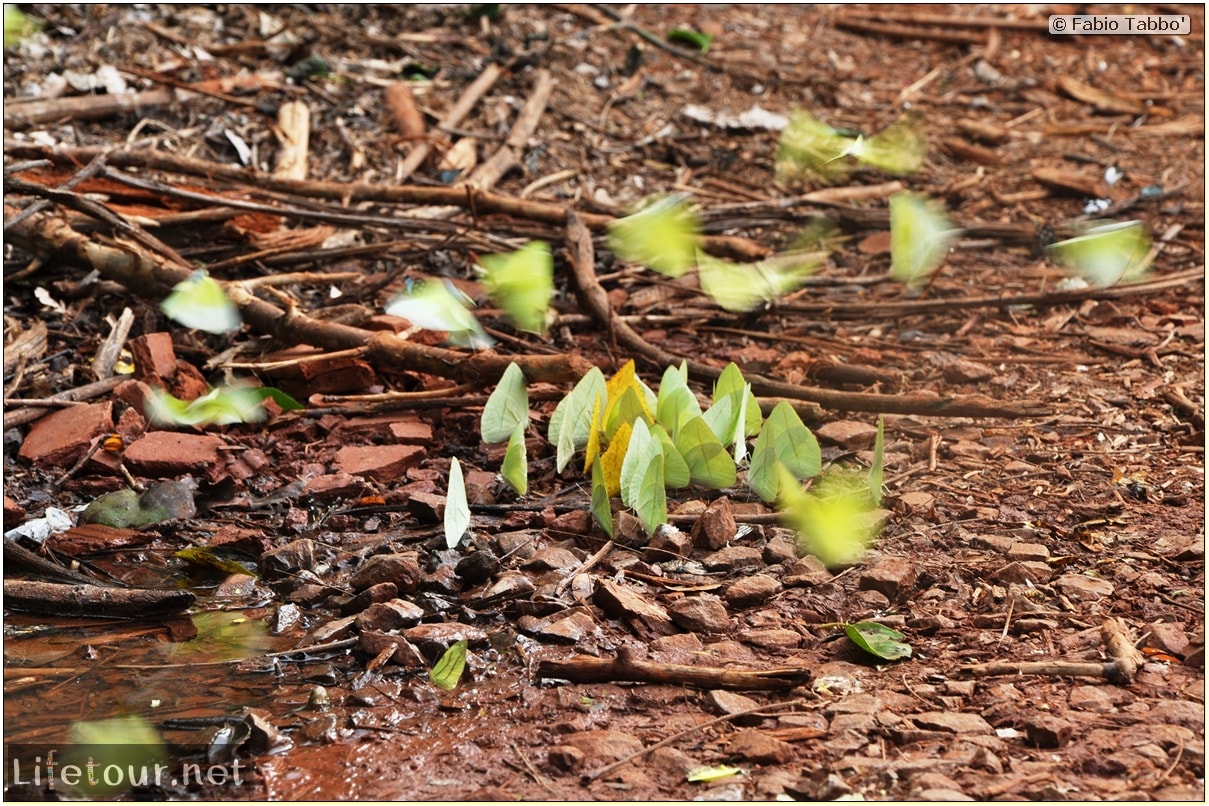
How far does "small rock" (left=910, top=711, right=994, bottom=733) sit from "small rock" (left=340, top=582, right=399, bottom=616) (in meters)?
0.93

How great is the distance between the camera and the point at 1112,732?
1511mm

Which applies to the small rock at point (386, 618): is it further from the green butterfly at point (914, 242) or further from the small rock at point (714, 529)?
the green butterfly at point (914, 242)

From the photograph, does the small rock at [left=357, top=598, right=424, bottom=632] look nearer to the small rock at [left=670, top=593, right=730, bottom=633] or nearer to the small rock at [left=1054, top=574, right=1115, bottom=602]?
the small rock at [left=670, top=593, right=730, bottom=633]

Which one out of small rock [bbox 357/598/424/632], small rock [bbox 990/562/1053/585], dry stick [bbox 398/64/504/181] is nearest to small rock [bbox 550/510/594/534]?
small rock [bbox 357/598/424/632]

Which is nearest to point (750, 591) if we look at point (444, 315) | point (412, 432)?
point (412, 432)

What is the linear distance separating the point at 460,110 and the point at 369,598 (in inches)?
119

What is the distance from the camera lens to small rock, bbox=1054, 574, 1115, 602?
1883mm

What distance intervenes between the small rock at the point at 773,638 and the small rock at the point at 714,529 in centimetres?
31

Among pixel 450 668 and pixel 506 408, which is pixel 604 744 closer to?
pixel 450 668

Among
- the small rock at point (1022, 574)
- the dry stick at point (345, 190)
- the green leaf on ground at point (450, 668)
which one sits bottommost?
the green leaf on ground at point (450, 668)

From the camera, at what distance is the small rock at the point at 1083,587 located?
1.88 m

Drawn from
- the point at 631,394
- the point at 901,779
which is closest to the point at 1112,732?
the point at 901,779

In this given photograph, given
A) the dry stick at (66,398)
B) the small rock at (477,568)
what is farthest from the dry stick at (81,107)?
the small rock at (477,568)

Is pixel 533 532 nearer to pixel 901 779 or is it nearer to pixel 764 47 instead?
pixel 901 779
